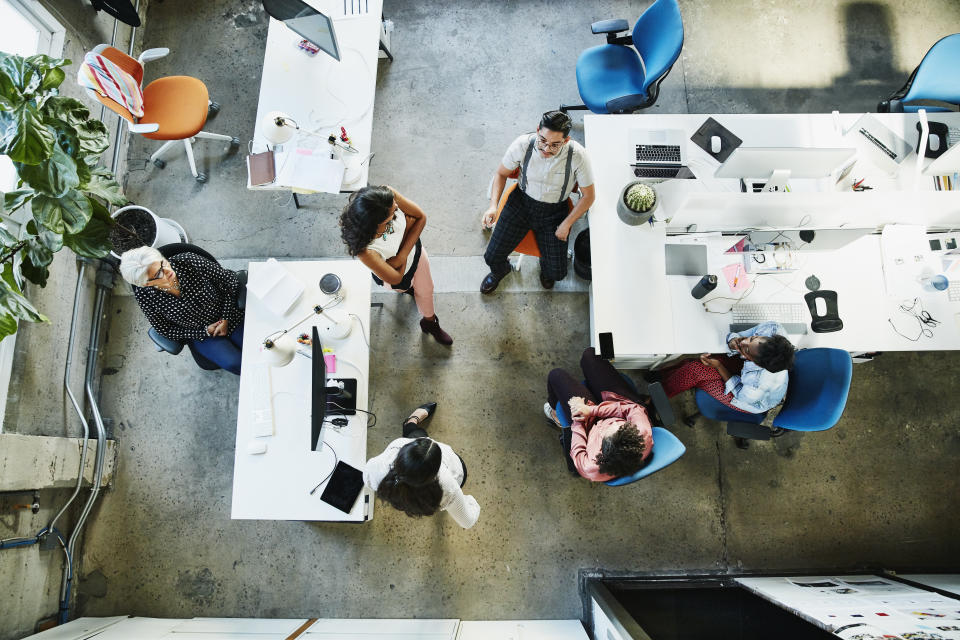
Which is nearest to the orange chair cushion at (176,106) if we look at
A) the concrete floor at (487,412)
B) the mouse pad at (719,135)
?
the concrete floor at (487,412)

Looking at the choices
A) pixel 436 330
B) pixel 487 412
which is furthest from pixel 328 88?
pixel 487 412

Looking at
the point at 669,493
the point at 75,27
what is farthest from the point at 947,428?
the point at 75,27

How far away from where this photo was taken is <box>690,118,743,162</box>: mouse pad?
3.12m

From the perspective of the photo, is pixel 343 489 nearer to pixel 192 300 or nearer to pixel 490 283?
pixel 192 300

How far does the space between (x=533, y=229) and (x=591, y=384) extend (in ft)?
3.48

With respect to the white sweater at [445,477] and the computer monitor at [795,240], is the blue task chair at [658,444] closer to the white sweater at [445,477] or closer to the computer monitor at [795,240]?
the white sweater at [445,477]

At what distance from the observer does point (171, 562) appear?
3408mm

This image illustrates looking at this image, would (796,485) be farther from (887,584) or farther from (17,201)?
(17,201)

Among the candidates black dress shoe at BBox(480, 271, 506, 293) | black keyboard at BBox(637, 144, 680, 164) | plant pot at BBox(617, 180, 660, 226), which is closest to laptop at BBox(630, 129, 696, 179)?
black keyboard at BBox(637, 144, 680, 164)

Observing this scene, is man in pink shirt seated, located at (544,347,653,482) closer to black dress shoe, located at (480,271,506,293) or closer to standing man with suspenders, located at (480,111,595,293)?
standing man with suspenders, located at (480,111,595,293)

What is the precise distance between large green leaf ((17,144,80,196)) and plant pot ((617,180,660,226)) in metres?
2.82

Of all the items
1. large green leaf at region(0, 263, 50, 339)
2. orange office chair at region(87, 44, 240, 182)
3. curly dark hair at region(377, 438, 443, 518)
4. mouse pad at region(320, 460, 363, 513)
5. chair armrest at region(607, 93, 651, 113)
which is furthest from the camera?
orange office chair at region(87, 44, 240, 182)

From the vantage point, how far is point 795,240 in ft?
9.73

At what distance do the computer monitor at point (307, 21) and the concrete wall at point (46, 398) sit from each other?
1.75 meters
